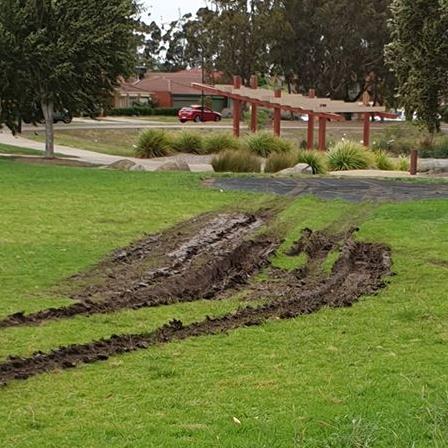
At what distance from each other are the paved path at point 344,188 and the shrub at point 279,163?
4438 mm

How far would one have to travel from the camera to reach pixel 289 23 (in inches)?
2854

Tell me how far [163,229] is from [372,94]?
2742 inches

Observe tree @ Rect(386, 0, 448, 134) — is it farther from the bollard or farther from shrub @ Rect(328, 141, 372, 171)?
the bollard

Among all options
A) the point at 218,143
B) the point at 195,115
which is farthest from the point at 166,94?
the point at 218,143

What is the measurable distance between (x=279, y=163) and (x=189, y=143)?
875cm

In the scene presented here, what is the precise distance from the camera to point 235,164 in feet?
93.0

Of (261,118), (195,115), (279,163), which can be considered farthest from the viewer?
(195,115)

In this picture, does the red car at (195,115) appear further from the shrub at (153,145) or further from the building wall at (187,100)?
the shrub at (153,145)

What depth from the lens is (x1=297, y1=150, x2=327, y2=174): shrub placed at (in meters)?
28.9

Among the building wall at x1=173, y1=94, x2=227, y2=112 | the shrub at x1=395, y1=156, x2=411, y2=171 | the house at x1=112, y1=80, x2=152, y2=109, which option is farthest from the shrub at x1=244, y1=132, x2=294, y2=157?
the building wall at x1=173, y1=94, x2=227, y2=112

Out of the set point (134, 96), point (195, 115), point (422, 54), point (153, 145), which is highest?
point (422, 54)

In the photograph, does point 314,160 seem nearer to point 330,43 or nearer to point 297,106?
point 297,106

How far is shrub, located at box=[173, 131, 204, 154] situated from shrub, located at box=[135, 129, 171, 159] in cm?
71

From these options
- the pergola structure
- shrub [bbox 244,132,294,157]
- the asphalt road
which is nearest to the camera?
shrub [bbox 244,132,294,157]
